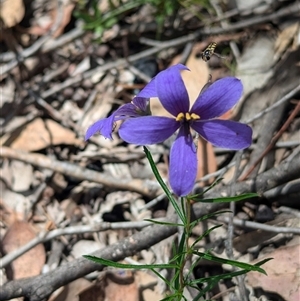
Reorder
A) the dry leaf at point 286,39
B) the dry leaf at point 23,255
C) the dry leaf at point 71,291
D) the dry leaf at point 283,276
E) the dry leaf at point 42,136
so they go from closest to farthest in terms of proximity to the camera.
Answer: the dry leaf at point 283,276 → the dry leaf at point 71,291 → the dry leaf at point 23,255 → the dry leaf at point 286,39 → the dry leaf at point 42,136

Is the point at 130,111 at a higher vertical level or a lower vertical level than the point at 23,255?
higher

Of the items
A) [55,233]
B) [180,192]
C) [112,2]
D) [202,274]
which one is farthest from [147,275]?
[112,2]

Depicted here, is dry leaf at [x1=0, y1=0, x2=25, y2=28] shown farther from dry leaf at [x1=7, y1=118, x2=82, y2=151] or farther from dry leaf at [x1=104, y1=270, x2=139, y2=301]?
dry leaf at [x1=104, y1=270, x2=139, y2=301]

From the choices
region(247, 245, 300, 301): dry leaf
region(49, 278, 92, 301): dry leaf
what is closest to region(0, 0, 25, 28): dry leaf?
region(49, 278, 92, 301): dry leaf

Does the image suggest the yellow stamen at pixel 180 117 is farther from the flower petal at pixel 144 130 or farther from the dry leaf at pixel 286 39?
the dry leaf at pixel 286 39

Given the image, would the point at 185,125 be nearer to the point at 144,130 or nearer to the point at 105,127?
the point at 144,130

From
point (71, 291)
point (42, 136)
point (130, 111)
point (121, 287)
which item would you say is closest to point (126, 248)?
point (121, 287)

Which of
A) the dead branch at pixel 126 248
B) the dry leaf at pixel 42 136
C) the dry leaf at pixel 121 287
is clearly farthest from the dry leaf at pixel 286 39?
the dry leaf at pixel 121 287

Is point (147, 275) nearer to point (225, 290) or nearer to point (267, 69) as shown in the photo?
point (225, 290)
